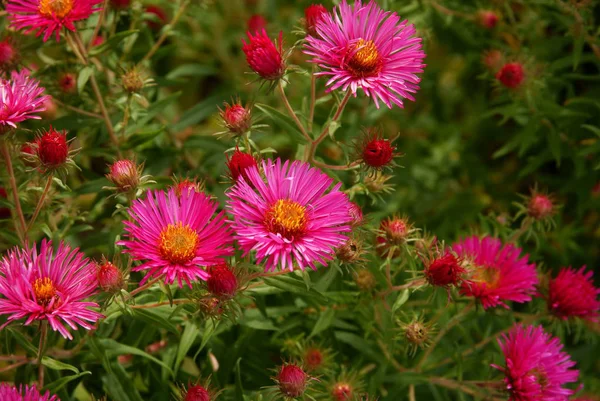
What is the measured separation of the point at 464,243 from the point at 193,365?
769 mm

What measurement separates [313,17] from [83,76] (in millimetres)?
590

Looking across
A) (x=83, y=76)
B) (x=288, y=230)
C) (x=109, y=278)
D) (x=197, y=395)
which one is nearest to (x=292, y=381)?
(x=197, y=395)

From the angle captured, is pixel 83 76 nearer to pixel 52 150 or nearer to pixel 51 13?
pixel 51 13

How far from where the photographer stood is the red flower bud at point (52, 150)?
128cm

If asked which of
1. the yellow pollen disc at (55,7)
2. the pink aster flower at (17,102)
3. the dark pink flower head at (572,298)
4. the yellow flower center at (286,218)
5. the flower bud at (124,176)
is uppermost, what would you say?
the yellow pollen disc at (55,7)

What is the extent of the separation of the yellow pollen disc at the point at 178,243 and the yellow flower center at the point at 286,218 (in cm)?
14

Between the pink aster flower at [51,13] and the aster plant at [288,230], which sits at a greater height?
the pink aster flower at [51,13]

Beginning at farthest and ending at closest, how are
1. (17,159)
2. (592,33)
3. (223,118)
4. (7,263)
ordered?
(592,33)
(17,159)
(223,118)
(7,263)

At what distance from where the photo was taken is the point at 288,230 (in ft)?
4.15

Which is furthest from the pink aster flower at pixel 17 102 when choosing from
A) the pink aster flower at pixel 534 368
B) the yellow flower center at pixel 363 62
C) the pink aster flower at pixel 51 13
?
the pink aster flower at pixel 534 368

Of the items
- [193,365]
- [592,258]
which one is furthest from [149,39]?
[592,258]

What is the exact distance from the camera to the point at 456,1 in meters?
2.29

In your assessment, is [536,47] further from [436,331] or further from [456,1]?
[436,331]

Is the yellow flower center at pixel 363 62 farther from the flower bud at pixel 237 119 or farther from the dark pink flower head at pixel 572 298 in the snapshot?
the dark pink flower head at pixel 572 298
